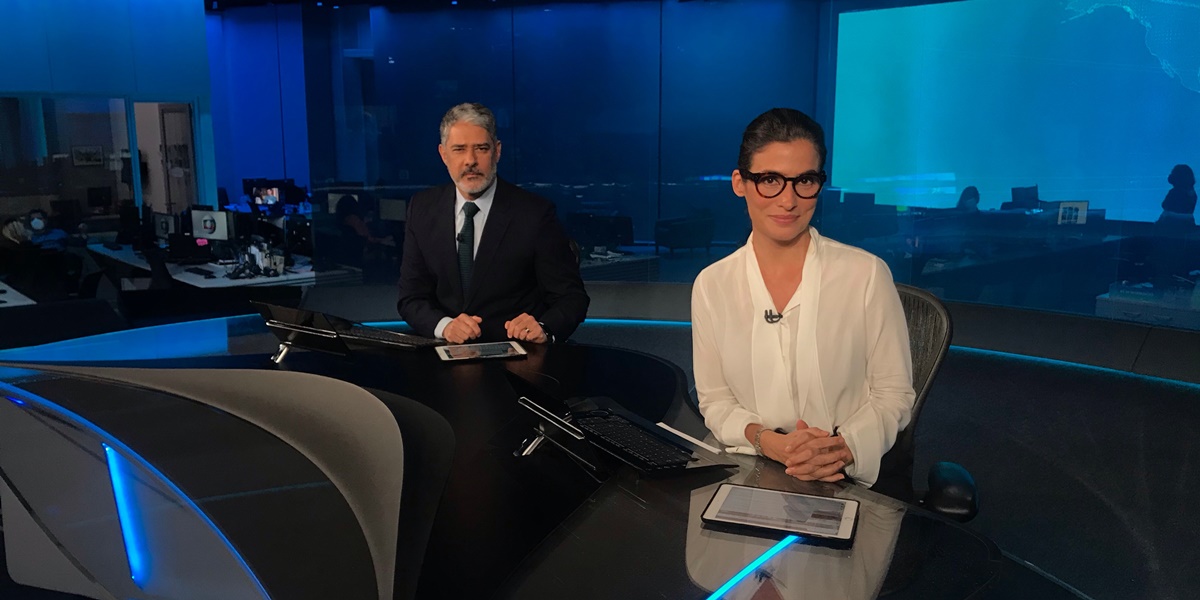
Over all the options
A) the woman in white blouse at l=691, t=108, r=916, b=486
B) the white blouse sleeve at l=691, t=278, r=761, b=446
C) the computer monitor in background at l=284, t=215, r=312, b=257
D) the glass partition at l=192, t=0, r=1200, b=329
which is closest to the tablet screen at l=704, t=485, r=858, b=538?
the woman in white blouse at l=691, t=108, r=916, b=486

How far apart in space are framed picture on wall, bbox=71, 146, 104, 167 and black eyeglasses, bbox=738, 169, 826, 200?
6329mm

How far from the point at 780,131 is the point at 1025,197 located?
17.1ft

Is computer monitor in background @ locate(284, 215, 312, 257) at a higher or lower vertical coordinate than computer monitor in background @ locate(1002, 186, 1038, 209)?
lower

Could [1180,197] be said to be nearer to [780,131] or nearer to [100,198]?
[780,131]

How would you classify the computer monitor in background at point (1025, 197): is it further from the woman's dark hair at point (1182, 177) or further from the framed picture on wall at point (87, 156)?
the framed picture on wall at point (87, 156)

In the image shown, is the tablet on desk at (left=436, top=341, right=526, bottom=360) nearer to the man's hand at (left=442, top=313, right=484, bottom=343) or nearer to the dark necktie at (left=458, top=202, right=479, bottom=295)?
the man's hand at (left=442, top=313, right=484, bottom=343)

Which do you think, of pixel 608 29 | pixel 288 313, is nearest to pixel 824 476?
pixel 288 313

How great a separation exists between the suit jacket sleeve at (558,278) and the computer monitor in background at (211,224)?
14.4ft

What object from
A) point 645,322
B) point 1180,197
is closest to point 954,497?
point 1180,197

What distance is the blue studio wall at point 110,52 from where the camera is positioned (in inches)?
247

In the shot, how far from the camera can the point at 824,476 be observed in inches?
62.3

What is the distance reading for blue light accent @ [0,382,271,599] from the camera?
1269 mm

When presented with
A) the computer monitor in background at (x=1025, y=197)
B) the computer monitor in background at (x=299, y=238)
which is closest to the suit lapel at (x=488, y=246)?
the computer monitor in background at (x=299, y=238)

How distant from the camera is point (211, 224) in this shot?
6668mm
